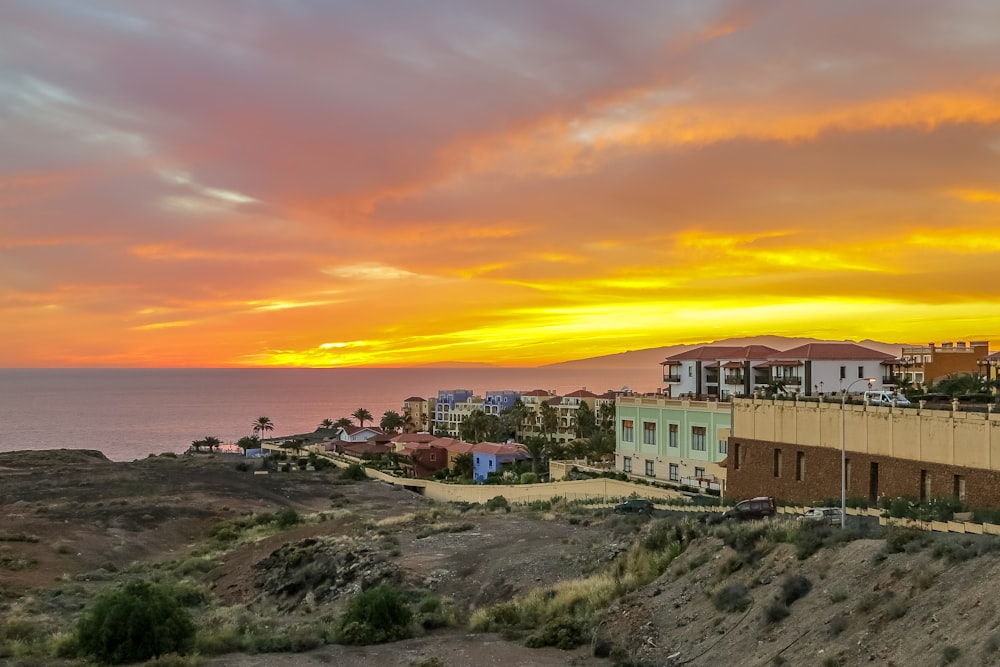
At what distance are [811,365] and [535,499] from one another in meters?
22.3

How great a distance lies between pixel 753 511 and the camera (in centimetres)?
3275

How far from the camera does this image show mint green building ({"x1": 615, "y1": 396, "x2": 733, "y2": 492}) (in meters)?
50.3

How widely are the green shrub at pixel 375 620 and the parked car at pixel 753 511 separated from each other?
1333cm

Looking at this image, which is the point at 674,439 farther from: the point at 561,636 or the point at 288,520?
the point at 561,636

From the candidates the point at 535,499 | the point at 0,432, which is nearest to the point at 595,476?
the point at 535,499

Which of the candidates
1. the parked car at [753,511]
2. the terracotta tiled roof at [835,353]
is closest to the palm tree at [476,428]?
the terracotta tiled roof at [835,353]

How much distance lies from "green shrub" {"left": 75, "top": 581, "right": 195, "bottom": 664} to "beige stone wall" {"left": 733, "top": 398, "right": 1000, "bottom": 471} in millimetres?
25006

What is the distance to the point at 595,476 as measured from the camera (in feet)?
196

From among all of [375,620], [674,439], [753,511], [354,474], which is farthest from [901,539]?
[354,474]

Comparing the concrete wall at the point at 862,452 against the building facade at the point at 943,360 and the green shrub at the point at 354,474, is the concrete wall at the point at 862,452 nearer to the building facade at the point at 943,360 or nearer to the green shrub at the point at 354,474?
the building facade at the point at 943,360

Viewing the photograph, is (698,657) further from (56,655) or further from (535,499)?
(535,499)

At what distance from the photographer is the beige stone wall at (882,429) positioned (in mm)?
30906

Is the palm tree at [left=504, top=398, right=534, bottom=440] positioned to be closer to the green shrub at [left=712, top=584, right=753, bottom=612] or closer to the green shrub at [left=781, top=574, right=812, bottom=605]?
the green shrub at [left=712, top=584, right=753, bottom=612]

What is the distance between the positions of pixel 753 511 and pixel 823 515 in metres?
4.42
